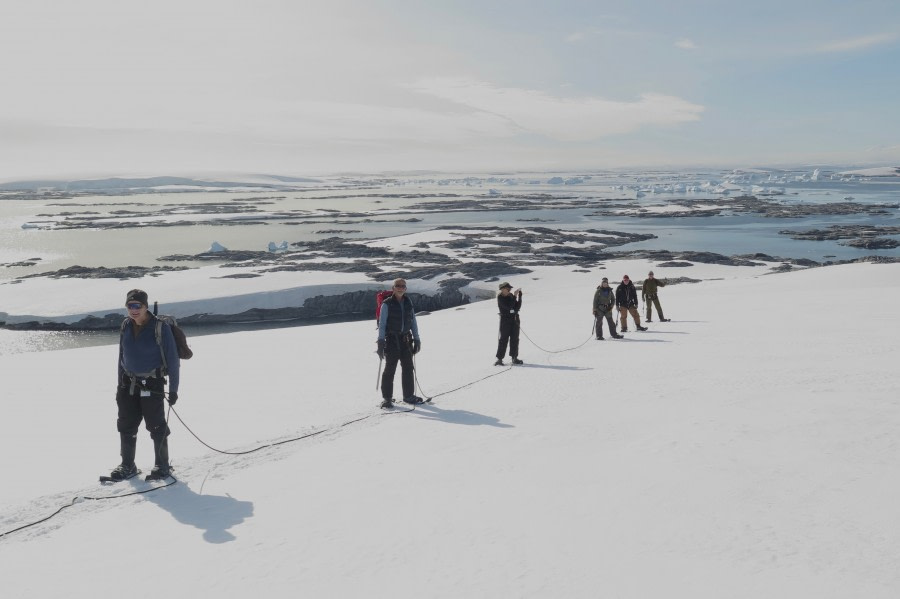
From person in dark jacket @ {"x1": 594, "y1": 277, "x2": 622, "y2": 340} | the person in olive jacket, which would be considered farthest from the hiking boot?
the person in olive jacket

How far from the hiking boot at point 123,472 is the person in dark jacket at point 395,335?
3102mm

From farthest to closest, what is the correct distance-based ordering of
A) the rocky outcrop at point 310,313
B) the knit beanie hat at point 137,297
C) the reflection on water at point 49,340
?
the rocky outcrop at point 310,313 → the reflection on water at point 49,340 → the knit beanie hat at point 137,297

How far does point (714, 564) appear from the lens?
3.69 m

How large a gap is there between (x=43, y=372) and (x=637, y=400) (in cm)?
1096

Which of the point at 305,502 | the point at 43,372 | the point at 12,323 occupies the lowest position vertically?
the point at 12,323

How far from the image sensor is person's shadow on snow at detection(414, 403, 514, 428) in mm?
7012

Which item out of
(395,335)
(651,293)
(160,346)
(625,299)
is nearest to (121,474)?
(160,346)

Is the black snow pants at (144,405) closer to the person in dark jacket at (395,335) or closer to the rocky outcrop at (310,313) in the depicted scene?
the person in dark jacket at (395,335)

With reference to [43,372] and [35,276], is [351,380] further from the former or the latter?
[35,276]

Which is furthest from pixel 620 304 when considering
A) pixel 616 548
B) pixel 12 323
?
pixel 12 323

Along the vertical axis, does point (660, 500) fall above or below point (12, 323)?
above

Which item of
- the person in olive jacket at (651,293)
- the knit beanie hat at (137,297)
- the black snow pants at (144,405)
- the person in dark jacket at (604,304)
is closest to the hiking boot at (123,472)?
the black snow pants at (144,405)

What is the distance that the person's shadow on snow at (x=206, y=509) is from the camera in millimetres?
4461

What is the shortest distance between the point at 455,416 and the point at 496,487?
2494 millimetres
